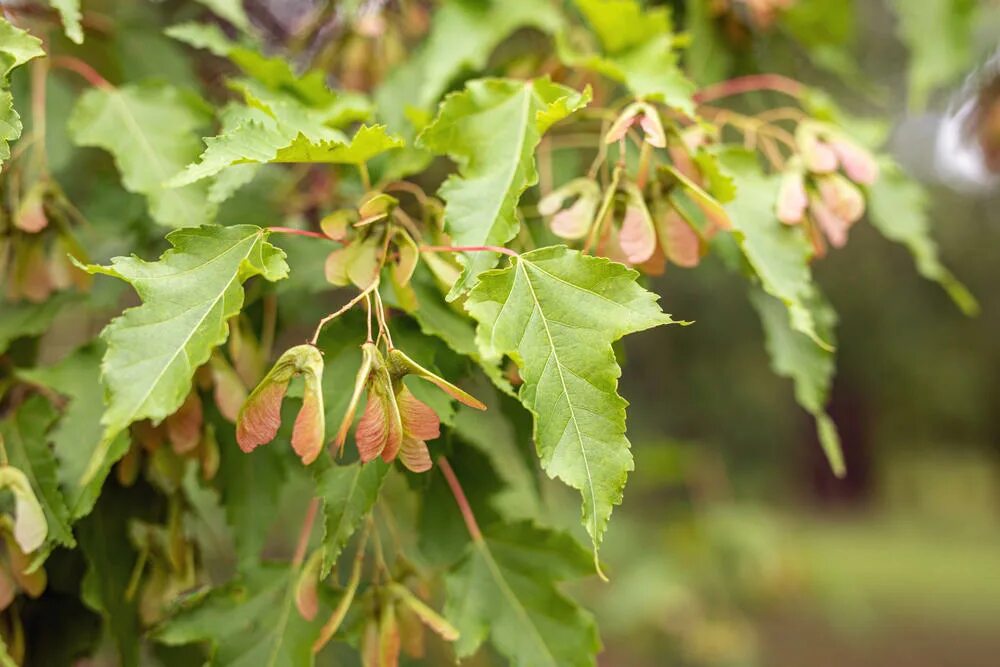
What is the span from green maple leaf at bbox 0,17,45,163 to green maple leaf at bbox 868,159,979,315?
0.83m

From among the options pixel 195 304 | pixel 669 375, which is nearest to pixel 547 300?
pixel 195 304

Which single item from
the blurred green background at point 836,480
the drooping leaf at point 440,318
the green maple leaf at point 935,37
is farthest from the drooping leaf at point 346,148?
the blurred green background at point 836,480

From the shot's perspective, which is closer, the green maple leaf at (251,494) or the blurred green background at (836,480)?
the green maple leaf at (251,494)

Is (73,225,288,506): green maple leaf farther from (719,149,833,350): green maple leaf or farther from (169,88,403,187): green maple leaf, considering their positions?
(719,149,833,350): green maple leaf

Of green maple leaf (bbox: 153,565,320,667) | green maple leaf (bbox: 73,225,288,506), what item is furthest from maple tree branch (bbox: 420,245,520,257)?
green maple leaf (bbox: 153,565,320,667)

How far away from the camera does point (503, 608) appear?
2.60 ft

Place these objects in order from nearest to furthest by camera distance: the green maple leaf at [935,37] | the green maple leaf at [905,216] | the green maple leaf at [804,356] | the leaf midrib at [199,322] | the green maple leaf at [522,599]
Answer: the leaf midrib at [199,322] < the green maple leaf at [522,599] < the green maple leaf at [804,356] < the green maple leaf at [905,216] < the green maple leaf at [935,37]

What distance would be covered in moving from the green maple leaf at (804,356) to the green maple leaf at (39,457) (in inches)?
25.2

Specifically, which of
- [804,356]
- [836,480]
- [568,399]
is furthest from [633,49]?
[836,480]

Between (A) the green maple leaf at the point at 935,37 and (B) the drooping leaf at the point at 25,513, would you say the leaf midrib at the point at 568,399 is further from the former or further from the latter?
(A) the green maple leaf at the point at 935,37

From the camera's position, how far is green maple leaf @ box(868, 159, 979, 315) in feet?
3.25

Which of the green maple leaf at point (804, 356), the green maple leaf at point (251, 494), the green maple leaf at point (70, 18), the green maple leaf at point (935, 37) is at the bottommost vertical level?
the green maple leaf at point (251, 494)

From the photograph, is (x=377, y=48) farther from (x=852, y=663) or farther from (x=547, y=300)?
(x=852, y=663)

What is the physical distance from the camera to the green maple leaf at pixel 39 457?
2.27 ft
